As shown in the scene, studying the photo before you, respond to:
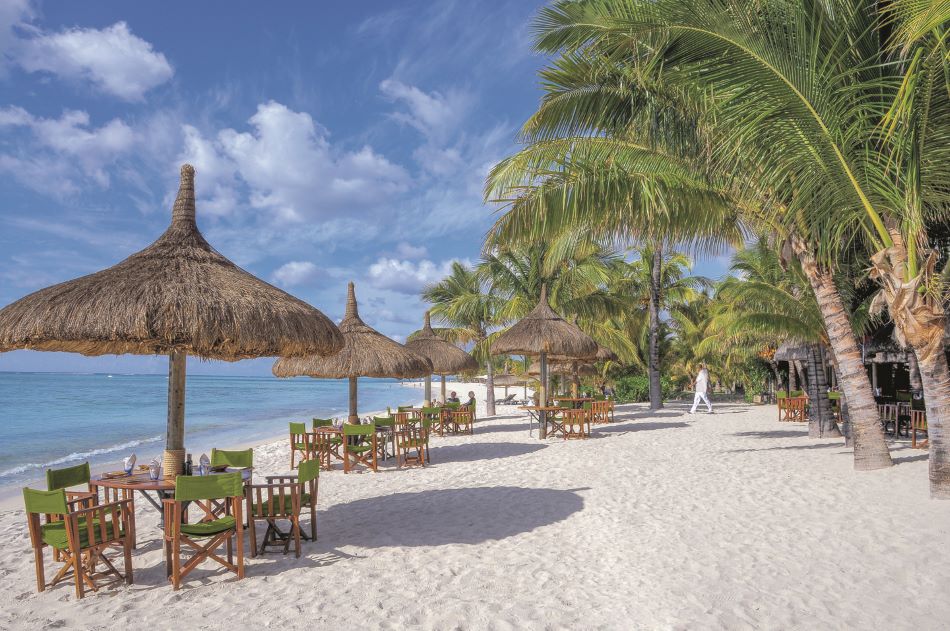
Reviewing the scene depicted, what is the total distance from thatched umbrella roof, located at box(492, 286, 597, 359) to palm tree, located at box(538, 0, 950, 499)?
734cm

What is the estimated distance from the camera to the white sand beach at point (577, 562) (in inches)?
146

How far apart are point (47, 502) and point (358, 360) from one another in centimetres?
641

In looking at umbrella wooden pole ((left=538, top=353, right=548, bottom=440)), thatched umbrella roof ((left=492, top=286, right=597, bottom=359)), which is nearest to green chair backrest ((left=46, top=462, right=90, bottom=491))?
umbrella wooden pole ((left=538, top=353, right=548, bottom=440))

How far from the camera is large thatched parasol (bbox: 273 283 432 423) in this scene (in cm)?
1013

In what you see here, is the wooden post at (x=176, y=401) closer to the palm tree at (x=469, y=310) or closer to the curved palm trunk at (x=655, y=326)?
the palm tree at (x=469, y=310)

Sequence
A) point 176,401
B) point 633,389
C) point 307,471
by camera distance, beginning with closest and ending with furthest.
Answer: point 307,471 → point 176,401 → point 633,389

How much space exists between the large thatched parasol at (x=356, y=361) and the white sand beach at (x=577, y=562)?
238cm

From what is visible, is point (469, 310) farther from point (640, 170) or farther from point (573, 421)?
point (640, 170)

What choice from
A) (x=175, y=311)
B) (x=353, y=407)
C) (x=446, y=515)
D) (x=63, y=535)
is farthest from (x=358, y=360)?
(x=63, y=535)

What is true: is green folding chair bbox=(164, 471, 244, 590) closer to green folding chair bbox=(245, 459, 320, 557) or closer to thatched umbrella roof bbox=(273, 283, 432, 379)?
green folding chair bbox=(245, 459, 320, 557)

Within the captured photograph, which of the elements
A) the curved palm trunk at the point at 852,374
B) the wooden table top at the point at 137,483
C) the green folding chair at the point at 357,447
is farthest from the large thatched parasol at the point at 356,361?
the curved palm trunk at the point at 852,374

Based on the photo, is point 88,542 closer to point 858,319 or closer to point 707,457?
point 707,457

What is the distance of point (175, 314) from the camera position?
4.73 m

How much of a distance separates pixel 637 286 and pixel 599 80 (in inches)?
685
